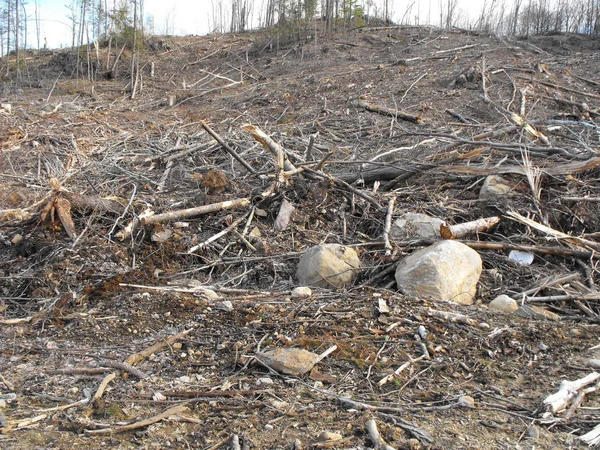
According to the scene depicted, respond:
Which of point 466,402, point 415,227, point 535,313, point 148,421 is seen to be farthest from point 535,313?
point 148,421

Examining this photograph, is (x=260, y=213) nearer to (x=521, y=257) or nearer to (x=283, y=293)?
(x=283, y=293)

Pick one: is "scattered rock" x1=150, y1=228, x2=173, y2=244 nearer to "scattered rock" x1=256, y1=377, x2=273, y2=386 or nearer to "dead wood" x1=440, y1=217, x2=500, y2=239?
"scattered rock" x1=256, y1=377, x2=273, y2=386

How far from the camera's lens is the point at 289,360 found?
9.46 ft

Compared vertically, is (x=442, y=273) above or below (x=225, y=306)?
above

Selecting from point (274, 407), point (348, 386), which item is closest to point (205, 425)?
point (274, 407)

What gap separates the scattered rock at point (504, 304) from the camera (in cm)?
375

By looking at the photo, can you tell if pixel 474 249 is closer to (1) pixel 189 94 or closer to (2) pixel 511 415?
(2) pixel 511 415

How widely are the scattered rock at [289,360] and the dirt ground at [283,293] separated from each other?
0.16 feet

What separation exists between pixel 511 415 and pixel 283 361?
1172 mm

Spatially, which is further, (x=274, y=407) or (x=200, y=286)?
(x=200, y=286)

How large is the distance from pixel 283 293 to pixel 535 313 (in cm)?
179

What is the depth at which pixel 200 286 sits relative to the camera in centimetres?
412

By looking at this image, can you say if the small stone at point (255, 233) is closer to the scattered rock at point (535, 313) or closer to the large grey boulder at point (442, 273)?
the large grey boulder at point (442, 273)

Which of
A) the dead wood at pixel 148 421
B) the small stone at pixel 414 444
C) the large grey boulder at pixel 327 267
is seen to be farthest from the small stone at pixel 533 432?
the large grey boulder at pixel 327 267
